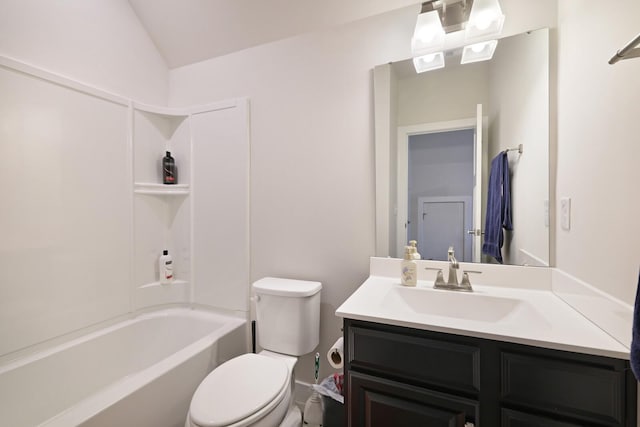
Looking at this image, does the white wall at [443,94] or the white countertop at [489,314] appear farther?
the white wall at [443,94]

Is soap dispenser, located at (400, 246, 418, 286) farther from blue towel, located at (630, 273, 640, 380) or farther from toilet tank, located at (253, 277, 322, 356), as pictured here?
blue towel, located at (630, 273, 640, 380)

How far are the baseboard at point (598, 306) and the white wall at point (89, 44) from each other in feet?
8.60

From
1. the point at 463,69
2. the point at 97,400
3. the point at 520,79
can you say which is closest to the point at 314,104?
the point at 463,69

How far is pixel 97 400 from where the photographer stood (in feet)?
3.60

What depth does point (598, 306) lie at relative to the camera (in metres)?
0.87

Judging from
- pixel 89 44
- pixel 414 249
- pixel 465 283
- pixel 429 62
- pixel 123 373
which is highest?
pixel 89 44

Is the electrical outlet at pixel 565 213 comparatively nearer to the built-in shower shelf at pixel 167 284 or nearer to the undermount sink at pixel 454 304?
the undermount sink at pixel 454 304

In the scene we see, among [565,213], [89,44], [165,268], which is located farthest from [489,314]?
[89,44]

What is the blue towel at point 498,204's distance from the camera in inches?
51.3

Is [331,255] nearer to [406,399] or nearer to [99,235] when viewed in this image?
[406,399]

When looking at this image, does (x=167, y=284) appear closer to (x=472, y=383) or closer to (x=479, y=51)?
(x=472, y=383)

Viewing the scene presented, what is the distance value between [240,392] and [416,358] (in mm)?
748

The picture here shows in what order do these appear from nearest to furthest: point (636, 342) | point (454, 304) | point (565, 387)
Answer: point (636, 342)
point (565, 387)
point (454, 304)

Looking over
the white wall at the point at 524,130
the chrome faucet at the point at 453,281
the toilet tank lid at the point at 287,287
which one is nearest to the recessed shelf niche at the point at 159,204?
the toilet tank lid at the point at 287,287
